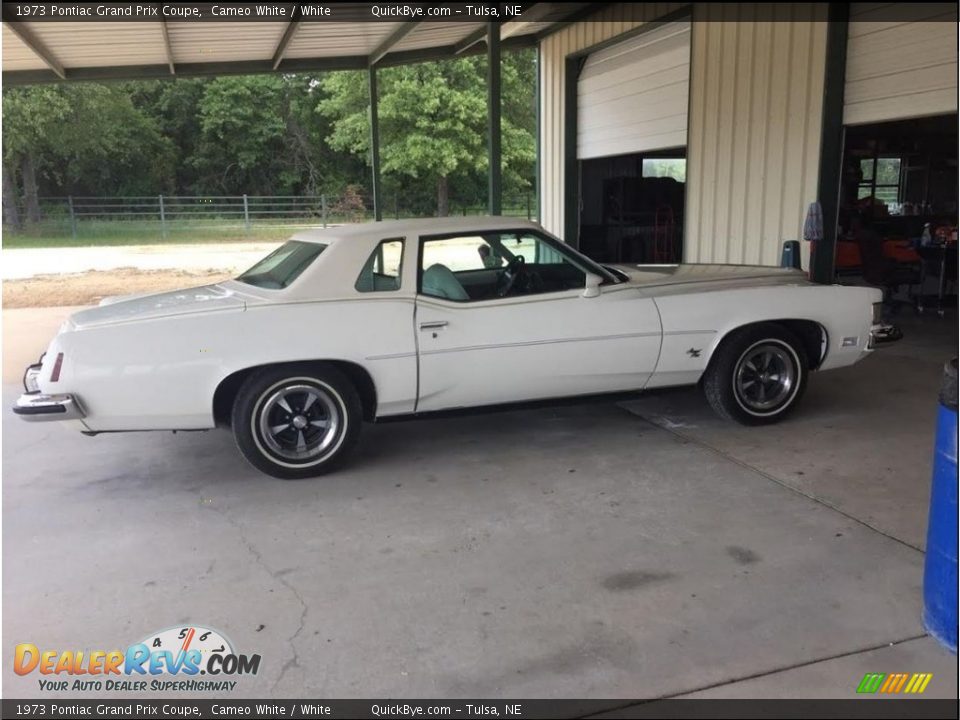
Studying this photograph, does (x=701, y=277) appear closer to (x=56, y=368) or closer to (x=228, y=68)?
(x=56, y=368)

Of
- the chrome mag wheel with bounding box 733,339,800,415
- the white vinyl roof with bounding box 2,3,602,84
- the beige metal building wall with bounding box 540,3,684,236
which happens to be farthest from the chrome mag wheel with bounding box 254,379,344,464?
the beige metal building wall with bounding box 540,3,684,236

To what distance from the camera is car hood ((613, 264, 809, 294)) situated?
540 centimetres

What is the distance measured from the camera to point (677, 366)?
5.29 metres

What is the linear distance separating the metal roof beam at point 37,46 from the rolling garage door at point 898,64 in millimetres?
9595

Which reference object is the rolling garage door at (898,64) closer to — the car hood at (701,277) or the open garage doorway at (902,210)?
the open garage doorway at (902,210)

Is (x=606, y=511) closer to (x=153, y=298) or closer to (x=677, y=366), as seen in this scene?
(x=677, y=366)

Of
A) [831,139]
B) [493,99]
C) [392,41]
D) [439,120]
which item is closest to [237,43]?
[392,41]

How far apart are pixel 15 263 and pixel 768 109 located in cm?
2047

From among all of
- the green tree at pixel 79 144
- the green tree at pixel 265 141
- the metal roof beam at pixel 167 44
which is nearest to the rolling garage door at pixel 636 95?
the metal roof beam at pixel 167 44

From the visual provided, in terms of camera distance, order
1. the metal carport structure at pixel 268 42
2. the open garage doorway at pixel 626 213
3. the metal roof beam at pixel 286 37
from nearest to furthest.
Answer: the metal carport structure at pixel 268 42
the metal roof beam at pixel 286 37
the open garage doorway at pixel 626 213

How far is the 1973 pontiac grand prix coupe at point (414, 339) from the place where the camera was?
4.34m

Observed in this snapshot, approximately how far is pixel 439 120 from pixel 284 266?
102ft

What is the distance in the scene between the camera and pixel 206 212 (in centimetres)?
3541

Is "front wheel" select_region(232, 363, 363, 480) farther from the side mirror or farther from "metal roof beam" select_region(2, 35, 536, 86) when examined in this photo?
"metal roof beam" select_region(2, 35, 536, 86)
